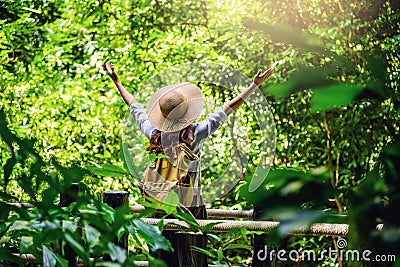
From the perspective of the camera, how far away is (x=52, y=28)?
4852 mm

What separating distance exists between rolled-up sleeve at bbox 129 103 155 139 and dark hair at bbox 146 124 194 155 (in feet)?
Result: 0.20

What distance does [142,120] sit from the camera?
2.66 meters

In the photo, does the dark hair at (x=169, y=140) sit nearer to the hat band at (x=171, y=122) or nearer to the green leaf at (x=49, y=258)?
the hat band at (x=171, y=122)

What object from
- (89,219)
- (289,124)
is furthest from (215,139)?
(89,219)

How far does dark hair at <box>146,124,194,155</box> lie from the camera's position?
2.50 m

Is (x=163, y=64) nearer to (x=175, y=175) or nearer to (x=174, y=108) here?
(x=174, y=108)

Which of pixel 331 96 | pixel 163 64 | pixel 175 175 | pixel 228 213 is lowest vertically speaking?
pixel 228 213

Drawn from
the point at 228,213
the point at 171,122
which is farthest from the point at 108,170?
the point at 228,213

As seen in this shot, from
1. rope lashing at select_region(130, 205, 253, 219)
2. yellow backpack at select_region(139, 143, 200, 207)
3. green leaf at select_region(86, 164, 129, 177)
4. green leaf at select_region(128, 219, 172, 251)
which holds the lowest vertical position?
rope lashing at select_region(130, 205, 253, 219)

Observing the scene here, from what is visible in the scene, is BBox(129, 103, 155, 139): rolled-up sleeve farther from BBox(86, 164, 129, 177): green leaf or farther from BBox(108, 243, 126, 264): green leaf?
BBox(108, 243, 126, 264): green leaf

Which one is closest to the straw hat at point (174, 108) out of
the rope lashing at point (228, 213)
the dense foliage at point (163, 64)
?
the rope lashing at point (228, 213)

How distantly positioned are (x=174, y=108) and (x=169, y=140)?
0.16 meters

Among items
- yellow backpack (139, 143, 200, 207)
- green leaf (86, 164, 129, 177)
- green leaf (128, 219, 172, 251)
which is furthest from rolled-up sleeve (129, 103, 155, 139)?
green leaf (128, 219, 172, 251)

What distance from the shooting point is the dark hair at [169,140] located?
250 centimetres
